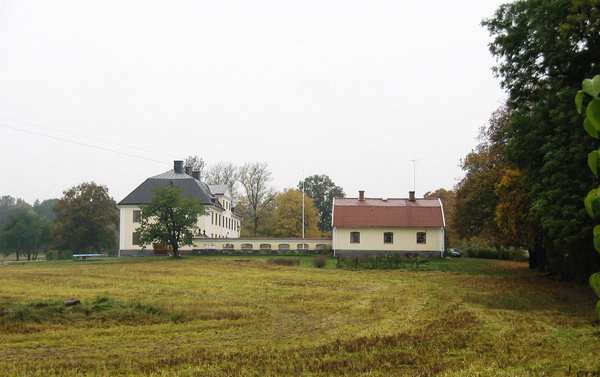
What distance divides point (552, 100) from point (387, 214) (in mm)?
35365

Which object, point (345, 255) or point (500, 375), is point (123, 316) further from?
point (345, 255)

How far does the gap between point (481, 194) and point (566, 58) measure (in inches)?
854

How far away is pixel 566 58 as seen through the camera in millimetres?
21438

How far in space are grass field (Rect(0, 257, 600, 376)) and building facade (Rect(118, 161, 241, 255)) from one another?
1541 inches

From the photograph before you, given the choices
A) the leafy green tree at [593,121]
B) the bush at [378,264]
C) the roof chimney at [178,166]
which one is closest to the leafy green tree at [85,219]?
the roof chimney at [178,166]

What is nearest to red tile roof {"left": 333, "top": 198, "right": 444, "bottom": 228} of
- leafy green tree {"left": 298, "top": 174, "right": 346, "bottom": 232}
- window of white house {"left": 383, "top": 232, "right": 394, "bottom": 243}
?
window of white house {"left": 383, "top": 232, "right": 394, "bottom": 243}

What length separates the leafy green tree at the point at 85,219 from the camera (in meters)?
70.6

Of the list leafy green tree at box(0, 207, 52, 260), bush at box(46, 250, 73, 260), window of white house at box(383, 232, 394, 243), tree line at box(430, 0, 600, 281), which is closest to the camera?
tree line at box(430, 0, 600, 281)

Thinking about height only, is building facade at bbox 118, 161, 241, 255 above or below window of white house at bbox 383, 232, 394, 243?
above

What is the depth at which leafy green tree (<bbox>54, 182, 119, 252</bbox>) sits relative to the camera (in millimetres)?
70625

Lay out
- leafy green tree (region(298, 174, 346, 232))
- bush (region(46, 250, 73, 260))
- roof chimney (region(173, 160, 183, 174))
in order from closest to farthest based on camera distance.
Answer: bush (region(46, 250, 73, 260))
roof chimney (region(173, 160, 183, 174))
leafy green tree (region(298, 174, 346, 232))

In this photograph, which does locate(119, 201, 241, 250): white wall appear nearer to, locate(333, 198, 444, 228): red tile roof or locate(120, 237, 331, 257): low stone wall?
locate(120, 237, 331, 257): low stone wall

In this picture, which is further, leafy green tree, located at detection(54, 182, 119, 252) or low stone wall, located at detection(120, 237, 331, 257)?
leafy green tree, located at detection(54, 182, 119, 252)

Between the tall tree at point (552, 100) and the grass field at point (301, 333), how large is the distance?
3.04m
